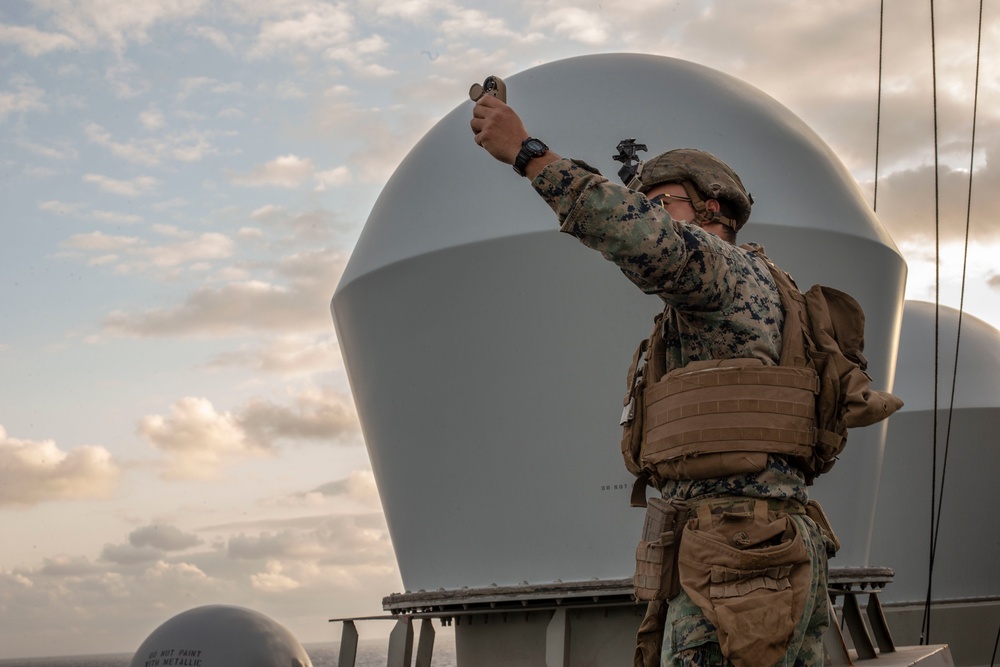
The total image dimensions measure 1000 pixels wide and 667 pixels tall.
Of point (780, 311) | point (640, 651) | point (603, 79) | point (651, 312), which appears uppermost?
point (603, 79)

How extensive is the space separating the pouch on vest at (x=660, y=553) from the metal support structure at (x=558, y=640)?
4.57 metres

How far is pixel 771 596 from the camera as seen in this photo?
3322 mm

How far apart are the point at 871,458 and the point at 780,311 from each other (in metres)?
5.77

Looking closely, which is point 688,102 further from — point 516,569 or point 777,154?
point 516,569

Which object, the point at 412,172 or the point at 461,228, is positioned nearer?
the point at 461,228

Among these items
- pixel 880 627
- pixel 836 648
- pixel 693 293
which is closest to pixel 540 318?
pixel 836 648

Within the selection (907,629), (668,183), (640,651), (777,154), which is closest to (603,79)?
(777,154)

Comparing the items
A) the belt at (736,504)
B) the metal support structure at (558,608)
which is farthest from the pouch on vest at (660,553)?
the metal support structure at (558,608)

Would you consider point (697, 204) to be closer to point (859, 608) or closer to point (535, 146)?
point (535, 146)

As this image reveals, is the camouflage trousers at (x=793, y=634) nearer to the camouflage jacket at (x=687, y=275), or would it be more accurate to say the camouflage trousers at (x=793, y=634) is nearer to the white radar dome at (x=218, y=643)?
the camouflage jacket at (x=687, y=275)

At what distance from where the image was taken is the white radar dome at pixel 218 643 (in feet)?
35.6

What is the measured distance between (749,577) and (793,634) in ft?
0.74

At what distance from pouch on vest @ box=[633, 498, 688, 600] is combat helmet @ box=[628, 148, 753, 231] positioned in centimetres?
99

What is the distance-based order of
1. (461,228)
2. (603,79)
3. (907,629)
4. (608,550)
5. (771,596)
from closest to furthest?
(771,596), (608,550), (461,228), (603,79), (907,629)
